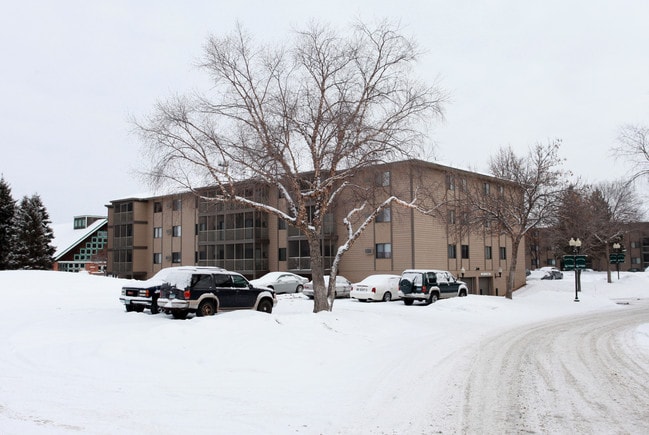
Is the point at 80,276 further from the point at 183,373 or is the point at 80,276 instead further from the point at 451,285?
the point at 183,373

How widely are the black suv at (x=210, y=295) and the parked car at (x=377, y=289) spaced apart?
11.3 meters

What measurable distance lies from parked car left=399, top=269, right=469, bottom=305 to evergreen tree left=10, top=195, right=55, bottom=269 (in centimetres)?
3984

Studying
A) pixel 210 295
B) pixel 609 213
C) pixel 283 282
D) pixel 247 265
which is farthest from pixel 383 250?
pixel 609 213

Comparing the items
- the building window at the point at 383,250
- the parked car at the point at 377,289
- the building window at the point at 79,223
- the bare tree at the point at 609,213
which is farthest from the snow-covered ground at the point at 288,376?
the building window at the point at 79,223

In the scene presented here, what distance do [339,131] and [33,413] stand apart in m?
12.7

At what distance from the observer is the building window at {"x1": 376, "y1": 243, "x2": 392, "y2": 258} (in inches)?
1599

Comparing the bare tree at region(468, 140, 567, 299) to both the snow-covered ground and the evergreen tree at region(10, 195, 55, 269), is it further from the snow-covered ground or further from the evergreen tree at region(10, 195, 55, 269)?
the evergreen tree at region(10, 195, 55, 269)

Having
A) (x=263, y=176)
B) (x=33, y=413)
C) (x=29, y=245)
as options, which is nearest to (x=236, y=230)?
(x=29, y=245)

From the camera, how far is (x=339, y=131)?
17859 millimetres

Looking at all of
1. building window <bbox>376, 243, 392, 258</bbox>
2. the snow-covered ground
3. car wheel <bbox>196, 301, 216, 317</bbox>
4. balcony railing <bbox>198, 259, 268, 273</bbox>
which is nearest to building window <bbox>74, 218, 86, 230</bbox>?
balcony railing <bbox>198, 259, 268, 273</bbox>

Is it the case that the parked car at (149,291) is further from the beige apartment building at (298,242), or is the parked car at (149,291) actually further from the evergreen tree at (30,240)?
the evergreen tree at (30,240)

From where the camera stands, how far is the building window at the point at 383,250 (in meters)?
40.6

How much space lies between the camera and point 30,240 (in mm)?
53312

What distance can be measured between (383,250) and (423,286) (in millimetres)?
14206
